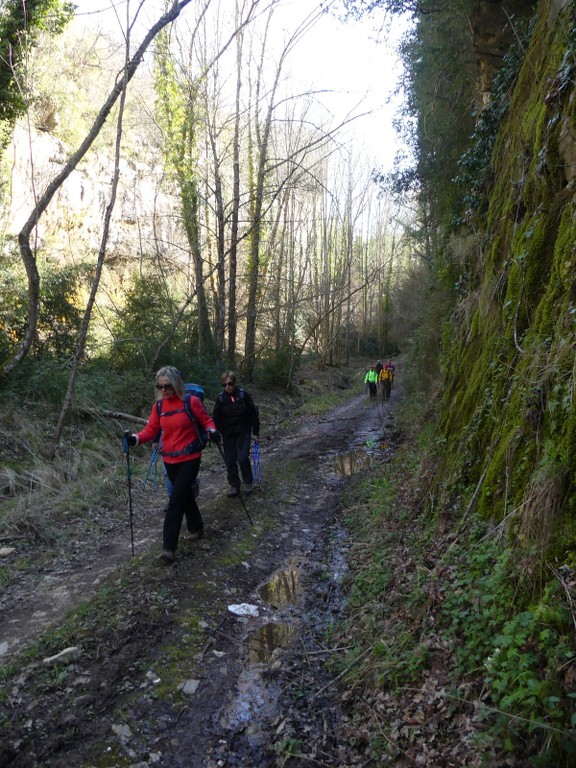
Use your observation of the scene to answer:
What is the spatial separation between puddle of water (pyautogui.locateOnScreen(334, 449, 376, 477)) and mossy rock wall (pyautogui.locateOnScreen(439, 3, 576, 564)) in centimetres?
381

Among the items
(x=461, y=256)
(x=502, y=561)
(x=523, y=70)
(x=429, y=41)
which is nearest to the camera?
(x=502, y=561)

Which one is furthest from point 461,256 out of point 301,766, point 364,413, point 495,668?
point 364,413

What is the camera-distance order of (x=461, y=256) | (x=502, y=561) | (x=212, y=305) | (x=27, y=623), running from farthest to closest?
(x=212, y=305), (x=461, y=256), (x=27, y=623), (x=502, y=561)

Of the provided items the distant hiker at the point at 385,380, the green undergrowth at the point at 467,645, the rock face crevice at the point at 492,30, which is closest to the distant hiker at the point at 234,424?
the green undergrowth at the point at 467,645

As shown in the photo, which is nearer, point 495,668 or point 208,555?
point 495,668

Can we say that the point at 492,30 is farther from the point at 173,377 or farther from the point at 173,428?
the point at 173,428

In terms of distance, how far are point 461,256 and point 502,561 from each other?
589 cm

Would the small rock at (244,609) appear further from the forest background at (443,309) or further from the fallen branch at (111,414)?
the fallen branch at (111,414)

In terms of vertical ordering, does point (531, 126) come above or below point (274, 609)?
above

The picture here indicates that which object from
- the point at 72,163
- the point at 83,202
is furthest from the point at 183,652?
the point at 83,202

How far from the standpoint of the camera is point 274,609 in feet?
17.2

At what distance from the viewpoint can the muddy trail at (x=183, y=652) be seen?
3.34 metres

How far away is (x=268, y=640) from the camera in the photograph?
15.3 ft

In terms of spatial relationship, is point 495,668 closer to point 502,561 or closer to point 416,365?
point 502,561
